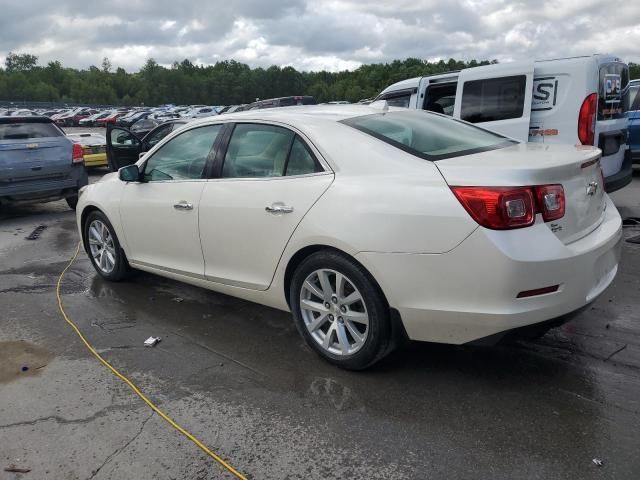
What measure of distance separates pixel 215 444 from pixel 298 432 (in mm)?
409

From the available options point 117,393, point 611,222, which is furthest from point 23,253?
point 611,222

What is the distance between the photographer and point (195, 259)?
440cm

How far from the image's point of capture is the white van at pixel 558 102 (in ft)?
21.6

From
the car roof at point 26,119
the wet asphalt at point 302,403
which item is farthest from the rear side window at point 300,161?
the car roof at point 26,119

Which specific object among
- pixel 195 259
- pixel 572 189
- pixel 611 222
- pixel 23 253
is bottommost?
pixel 23 253

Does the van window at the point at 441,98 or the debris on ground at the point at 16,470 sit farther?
the van window at the point at 441,98

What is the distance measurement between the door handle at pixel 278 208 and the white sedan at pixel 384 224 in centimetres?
1

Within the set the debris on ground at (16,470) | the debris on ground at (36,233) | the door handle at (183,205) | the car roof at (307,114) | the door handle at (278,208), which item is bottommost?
the debris on ground at (36,233)

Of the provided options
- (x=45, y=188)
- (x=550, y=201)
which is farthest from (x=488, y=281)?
(x=45, y=188)

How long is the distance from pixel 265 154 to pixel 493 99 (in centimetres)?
447

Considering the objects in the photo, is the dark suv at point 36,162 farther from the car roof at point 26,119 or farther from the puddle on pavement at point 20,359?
the puddle on pavement at point 20,359

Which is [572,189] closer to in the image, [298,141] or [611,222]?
[611,222]

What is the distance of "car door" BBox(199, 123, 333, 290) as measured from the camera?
359 cm

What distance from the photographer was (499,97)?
7320 mm
